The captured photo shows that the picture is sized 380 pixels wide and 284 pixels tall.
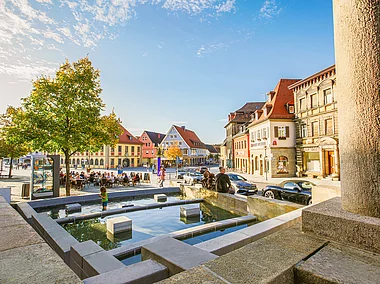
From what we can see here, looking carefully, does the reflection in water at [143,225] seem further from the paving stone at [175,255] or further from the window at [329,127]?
the window at [329,127]

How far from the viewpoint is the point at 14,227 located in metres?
3.47

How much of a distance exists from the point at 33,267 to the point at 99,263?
1986mm

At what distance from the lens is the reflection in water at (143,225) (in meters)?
7.16

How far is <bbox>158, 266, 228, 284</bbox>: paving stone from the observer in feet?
5.73

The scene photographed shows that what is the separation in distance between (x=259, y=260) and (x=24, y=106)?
53.7 ft

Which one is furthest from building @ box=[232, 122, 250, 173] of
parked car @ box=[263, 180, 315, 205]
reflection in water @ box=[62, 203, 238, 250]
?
reflection in water @ box=[62, 203, 238, 250]

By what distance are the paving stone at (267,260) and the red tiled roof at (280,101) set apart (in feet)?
98.9

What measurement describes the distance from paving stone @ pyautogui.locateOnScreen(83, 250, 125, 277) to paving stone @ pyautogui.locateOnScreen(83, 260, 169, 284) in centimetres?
116

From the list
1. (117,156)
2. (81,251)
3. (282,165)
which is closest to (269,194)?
(81,251)

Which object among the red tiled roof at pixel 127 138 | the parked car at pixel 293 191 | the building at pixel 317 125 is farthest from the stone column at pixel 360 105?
the red tiled roof at pixel 127 138

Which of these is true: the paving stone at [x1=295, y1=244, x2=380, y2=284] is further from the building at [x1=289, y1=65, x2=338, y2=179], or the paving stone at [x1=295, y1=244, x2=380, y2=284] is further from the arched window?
the arched window

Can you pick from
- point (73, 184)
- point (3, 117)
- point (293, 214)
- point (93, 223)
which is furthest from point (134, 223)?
point (3, 117)

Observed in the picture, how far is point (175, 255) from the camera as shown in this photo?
2951mm

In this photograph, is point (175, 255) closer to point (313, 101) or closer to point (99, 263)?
point (99, 263)
